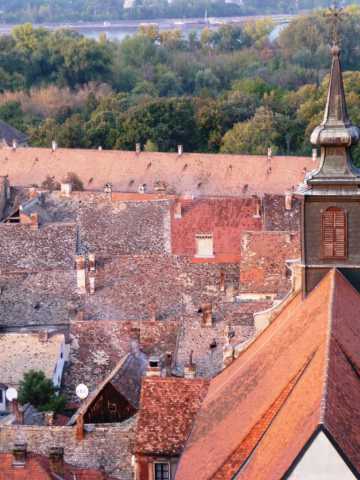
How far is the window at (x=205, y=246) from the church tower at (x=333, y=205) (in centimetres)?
2651

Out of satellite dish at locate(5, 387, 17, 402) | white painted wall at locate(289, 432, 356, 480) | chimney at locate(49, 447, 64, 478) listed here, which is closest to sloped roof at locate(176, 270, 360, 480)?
white painted wall at locate(289, 432, 356, 480)

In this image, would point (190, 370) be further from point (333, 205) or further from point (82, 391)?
point (333, 205)

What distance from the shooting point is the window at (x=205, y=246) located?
58469mm

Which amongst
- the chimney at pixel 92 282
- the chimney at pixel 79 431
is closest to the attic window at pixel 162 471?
the chimney at pixel 79 431

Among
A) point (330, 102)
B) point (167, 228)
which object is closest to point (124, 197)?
point (167, 228)

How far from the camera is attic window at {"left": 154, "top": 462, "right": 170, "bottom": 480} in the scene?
29422 millimetres

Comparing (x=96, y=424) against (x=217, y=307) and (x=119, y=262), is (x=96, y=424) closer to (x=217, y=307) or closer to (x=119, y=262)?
(x=217, y=307)

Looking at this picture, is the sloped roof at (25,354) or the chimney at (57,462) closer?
the chimney at (57,462)

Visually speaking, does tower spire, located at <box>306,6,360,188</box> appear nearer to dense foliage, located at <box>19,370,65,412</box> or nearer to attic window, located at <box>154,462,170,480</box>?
attic window, located at <box>154,462,170,480</box>

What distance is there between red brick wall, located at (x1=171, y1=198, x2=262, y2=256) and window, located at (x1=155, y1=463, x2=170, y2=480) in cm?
2950

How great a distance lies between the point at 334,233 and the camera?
31.6 metres

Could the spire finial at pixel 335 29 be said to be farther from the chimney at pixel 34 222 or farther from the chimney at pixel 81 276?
the chimney at pixel 34 222

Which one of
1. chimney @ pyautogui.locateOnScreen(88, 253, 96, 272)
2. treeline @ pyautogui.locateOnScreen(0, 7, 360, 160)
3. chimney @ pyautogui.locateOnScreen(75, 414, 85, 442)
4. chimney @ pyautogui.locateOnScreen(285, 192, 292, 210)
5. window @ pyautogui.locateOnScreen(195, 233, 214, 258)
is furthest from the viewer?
treeline @ pyautogui.locateOnScreen(0, 7, 360, 160)

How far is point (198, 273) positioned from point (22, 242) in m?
9.23
